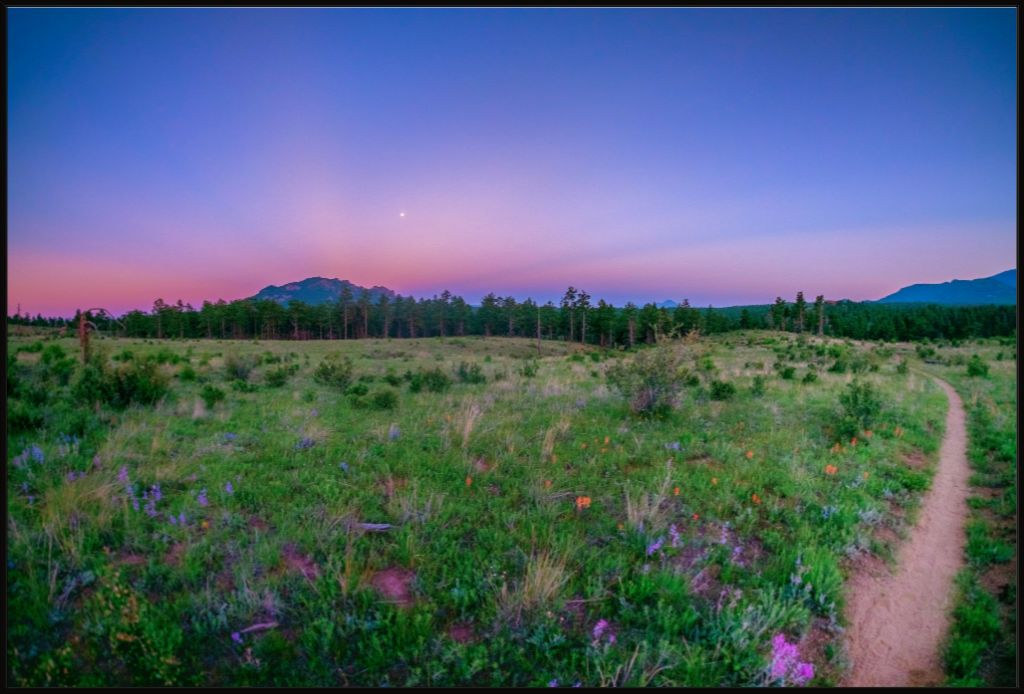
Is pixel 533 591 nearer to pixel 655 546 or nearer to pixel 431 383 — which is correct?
pixel 655 546

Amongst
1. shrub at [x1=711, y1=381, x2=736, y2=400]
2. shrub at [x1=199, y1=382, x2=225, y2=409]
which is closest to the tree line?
shrub at [x1=711, y1=381, x2=736, y2=400]

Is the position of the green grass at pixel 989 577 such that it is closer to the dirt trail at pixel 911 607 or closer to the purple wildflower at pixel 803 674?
the dirt trail at pixel 911 607

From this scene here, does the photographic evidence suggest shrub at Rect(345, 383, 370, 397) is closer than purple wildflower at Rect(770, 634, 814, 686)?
No

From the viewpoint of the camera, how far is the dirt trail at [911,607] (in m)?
3.47

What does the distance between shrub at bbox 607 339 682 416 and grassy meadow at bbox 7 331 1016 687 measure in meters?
1.37

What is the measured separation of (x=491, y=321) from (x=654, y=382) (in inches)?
3559

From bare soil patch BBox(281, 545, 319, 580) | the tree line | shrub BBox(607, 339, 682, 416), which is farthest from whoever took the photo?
the tree line

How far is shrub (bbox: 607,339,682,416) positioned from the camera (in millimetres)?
10461

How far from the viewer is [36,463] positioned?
5672mm

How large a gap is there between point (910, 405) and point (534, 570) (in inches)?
572

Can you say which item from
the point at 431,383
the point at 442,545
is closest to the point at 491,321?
the point at 431,383

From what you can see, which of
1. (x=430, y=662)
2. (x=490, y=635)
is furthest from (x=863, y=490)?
(x=430, y=662)

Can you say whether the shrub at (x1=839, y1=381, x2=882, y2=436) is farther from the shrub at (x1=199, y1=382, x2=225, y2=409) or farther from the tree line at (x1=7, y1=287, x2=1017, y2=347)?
the tree line at (x1=7, y1=287, x2=1017, y2=347)

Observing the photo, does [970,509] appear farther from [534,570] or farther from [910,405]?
[910,405]
